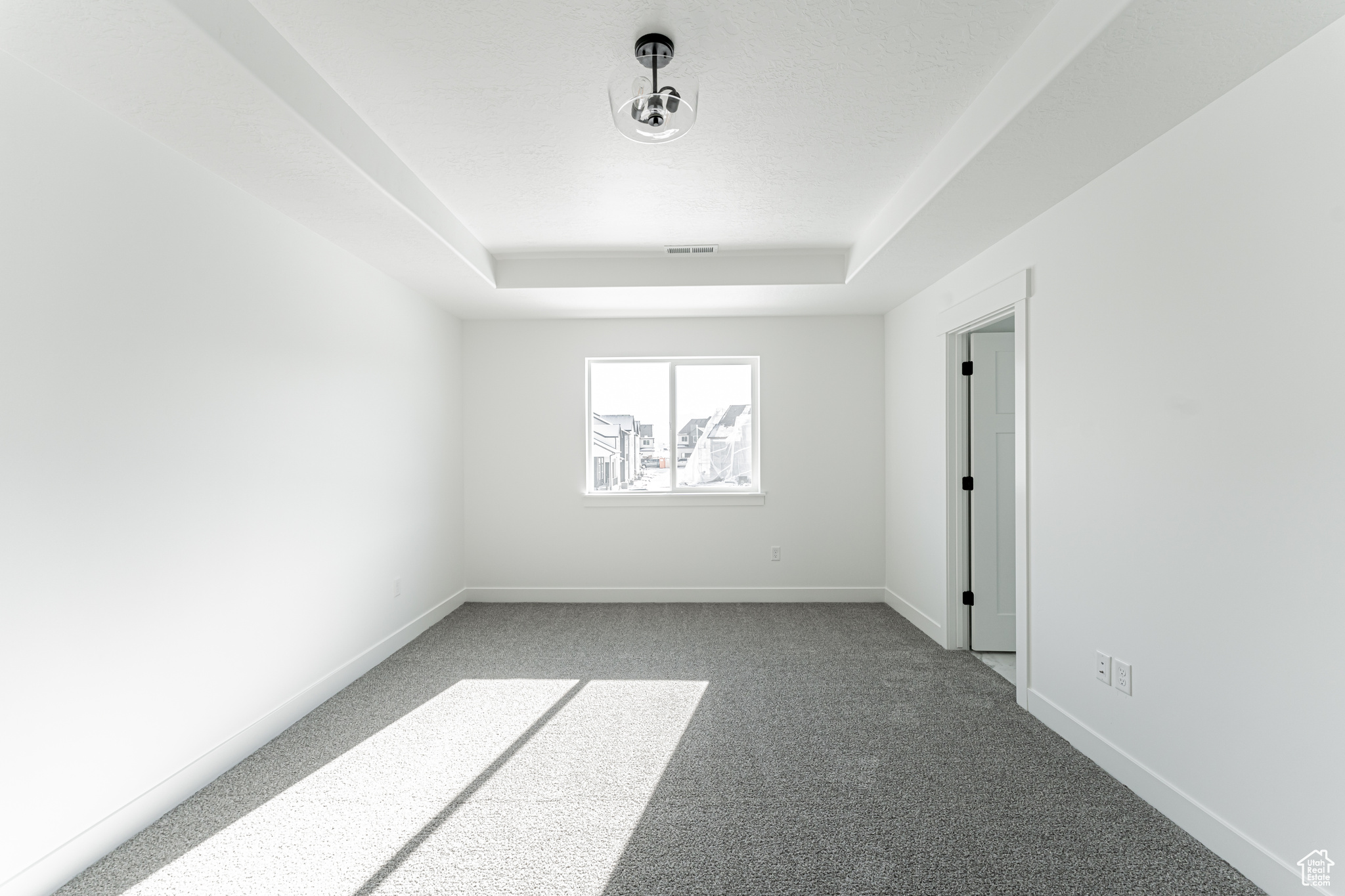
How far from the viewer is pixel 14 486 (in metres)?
1.69

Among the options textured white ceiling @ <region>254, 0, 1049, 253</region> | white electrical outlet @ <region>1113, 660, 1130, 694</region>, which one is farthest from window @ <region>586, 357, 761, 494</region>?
white electrical outlet @ <region>1113, 660, 1130, 694</region>

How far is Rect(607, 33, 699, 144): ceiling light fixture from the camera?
1.87 meters

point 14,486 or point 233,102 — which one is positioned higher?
point 233,102

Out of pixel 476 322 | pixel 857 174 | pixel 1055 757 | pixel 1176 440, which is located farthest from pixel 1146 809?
pixel 476 322

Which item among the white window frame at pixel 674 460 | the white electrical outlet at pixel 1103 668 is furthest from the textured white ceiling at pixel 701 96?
the white electrical outlet at pixel 1103 668

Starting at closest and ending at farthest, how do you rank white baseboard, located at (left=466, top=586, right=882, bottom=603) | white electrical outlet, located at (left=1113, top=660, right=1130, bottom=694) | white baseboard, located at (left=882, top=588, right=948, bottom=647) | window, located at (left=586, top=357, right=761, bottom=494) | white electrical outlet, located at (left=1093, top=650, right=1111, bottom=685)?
white electrical outlet, located at (left=1113, top=660, right=1130, bottom=694) → white electrical outlet, located at (left=1093, top=650, right=1111, bottom=685) → white baseboard, located at (left=882, top=588, right=948, bottom=647) → white baseboard, located at (left=466, top=586, right=882, bottom=603) → window, located at (left=586, top=357, right=761, bottom=494)

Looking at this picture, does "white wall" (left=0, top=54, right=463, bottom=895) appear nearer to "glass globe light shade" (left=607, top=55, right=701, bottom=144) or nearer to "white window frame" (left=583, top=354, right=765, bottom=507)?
"glass globe light shade" (left=607, top=55, right=701, bottom=144)

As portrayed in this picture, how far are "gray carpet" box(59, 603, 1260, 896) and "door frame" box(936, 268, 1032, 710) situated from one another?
355 mm

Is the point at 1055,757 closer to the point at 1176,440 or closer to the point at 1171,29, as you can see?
the point at 1176,440

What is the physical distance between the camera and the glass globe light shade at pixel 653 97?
1.92 m

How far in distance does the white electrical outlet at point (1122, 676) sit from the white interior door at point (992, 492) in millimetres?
1486

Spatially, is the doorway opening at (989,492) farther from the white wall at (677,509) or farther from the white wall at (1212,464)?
the white wall at (677,509)

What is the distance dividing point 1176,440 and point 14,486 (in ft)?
11.6
